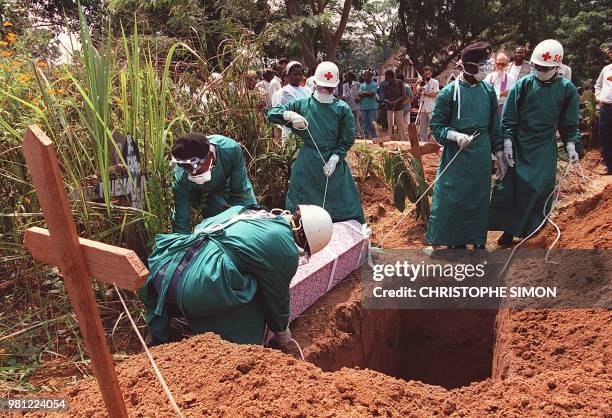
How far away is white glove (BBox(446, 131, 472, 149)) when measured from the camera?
4.04m

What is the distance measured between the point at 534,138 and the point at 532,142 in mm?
37

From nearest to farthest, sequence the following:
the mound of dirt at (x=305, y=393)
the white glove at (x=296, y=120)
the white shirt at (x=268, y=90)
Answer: the mound of dirt at (x=305, y=393) < the white glove at (x=296, y=120) < the white shirt at (x=268, y=90)

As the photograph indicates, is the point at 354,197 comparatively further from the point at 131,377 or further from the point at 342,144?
the point at 131,377

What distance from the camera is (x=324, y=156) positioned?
4516 mm

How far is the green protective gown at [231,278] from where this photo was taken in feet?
8.03

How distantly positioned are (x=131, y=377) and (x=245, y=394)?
1.56 ft

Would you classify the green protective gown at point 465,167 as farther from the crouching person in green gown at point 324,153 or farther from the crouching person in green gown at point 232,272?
the crouching person in green gown at point 232,272

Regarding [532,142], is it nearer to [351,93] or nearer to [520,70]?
[520,70]

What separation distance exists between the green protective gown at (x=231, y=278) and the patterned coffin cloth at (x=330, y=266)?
0.60 m

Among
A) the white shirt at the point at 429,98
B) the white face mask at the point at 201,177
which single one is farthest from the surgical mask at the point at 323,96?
the white shirt at the point at 429,98

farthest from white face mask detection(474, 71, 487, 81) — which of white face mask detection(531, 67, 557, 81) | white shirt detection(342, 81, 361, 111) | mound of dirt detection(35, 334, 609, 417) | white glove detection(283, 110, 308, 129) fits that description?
white shirt detection(342, 81, 361, 111)

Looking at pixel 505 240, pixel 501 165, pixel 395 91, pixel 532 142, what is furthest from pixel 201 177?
pixel 395 91

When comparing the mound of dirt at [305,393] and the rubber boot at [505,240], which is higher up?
the mound of dirt at [305,393]

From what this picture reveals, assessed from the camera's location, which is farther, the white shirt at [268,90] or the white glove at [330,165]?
the white shirt at [268,90]
